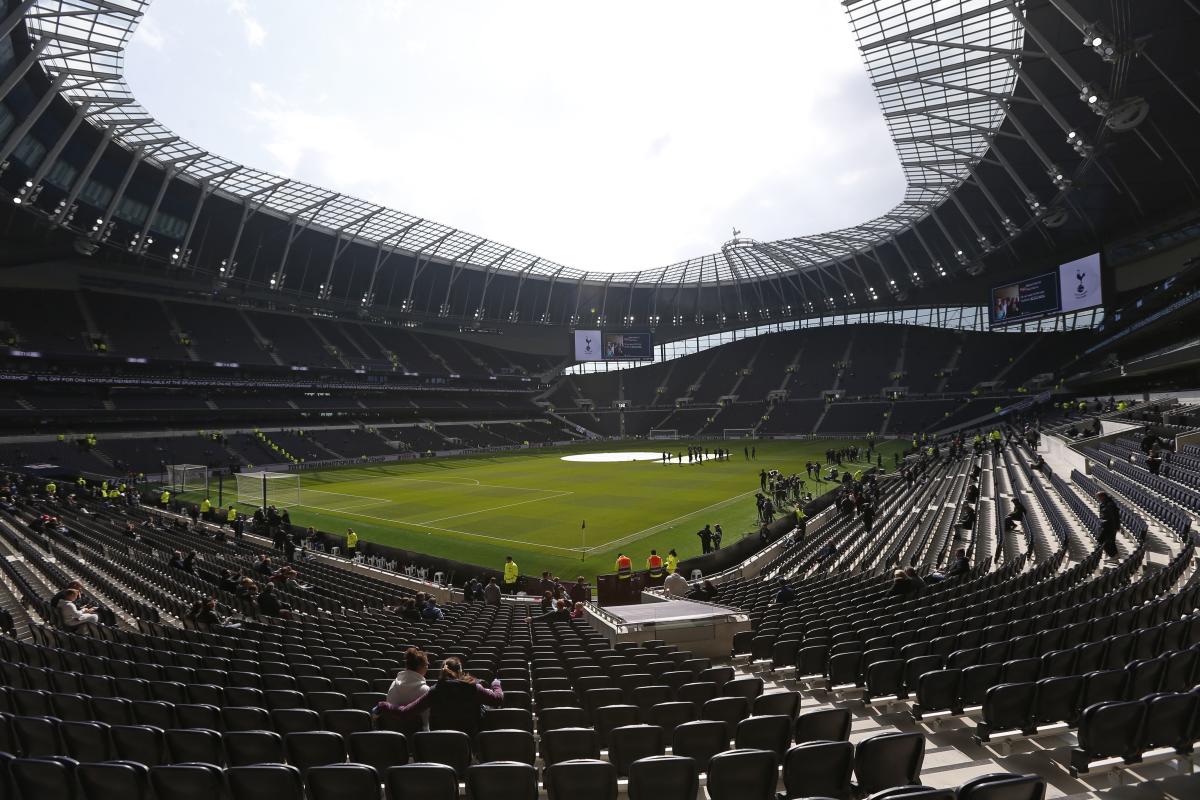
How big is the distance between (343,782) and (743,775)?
7.24 ft

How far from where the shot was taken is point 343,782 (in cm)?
371

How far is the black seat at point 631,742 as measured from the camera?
15.4 feet

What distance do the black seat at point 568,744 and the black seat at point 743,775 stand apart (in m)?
1.37

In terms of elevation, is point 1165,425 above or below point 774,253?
below

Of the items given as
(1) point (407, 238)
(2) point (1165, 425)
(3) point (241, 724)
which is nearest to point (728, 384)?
(1) point (407, 238)

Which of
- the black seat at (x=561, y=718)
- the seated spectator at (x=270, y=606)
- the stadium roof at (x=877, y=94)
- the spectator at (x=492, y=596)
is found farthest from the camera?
the stadium roof at (x=877, y=94)

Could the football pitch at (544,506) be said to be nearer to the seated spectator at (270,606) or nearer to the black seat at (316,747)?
the seated spectator at (270,606)

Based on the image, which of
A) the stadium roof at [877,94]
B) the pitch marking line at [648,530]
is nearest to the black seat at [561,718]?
the pitch marking line at [648,530]

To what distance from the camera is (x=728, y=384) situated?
9738cm

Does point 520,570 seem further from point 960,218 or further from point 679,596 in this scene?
point 960,218

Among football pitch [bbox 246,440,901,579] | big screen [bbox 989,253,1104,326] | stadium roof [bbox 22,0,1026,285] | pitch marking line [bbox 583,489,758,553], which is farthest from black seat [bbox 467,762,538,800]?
big screen [bbox 989,253,1104,326]

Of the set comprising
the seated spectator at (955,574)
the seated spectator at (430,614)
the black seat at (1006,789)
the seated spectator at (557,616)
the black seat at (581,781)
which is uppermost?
the black seat at (1006,789)

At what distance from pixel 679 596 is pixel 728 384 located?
82318 millimetres

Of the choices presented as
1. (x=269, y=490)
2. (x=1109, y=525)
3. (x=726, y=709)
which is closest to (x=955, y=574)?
(x=1109, y=525)
